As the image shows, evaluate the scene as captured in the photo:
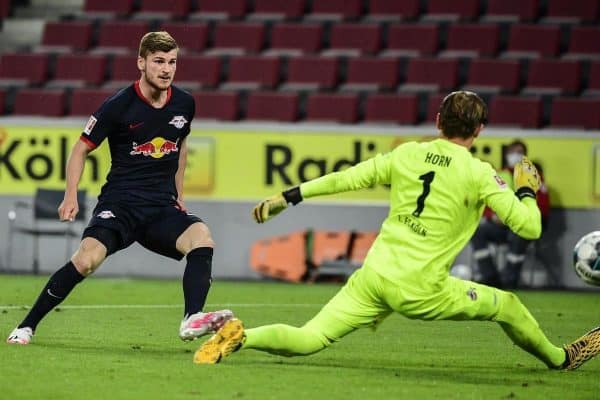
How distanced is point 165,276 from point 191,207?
34.9 inches

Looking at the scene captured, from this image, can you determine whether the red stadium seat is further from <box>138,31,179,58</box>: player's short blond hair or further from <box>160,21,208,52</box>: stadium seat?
<box>138,31,179,58</box>: player's short blond hair

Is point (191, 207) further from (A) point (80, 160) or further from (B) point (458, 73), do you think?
(A) point (80, 160)

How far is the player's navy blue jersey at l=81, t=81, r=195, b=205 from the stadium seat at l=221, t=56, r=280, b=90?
9.57m

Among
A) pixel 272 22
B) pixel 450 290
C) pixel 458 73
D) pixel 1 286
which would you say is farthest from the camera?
pixel 272 22

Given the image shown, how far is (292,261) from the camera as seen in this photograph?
15742 mm

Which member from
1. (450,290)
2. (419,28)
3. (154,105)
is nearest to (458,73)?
(419,28)

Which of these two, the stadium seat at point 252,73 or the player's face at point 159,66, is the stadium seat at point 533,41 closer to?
the stadium seat at point 252,73

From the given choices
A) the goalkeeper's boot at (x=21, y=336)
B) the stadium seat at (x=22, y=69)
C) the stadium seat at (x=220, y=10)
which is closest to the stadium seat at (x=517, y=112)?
the stadium seat at (x=220, y=10)

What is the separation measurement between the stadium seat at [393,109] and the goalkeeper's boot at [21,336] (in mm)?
9213

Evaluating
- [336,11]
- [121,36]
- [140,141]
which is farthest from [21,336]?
[336,11]

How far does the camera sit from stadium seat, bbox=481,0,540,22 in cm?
1811

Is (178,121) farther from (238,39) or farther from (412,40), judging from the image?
(238,39)

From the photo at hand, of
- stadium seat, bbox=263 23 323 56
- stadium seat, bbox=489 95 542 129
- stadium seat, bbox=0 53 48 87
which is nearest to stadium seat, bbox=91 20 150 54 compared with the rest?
stadium seat, bbox=0 53 48 87

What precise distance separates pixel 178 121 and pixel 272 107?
8.97m
